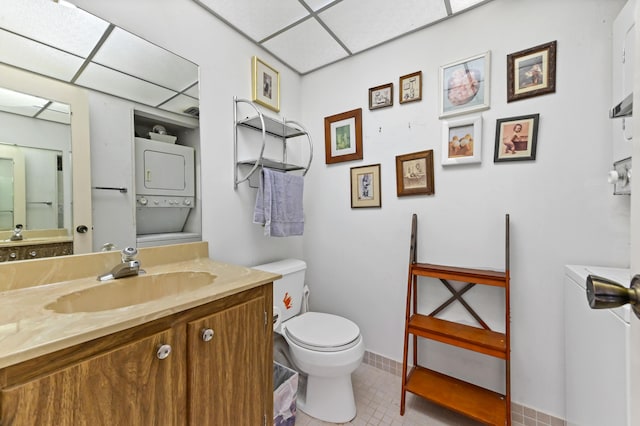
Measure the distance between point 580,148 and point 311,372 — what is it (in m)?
1.67

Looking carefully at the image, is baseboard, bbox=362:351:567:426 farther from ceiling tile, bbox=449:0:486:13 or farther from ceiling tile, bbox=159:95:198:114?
ceiling tile, bbox=159:95:198:114

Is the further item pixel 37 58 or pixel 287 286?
pixel 287 286

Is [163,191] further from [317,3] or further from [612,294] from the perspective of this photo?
[612,294]

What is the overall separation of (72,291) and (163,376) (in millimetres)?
459

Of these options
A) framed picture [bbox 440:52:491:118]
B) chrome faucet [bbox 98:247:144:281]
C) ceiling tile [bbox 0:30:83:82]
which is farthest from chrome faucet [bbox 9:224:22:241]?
framed picture [bbox 440:52:491:118]

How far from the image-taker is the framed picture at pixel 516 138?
4.18 ft

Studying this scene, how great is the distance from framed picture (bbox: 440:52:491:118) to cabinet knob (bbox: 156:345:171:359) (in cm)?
167

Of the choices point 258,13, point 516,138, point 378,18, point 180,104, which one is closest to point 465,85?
point 516,138

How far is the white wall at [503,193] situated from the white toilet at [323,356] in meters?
0.45

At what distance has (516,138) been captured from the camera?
1.31 meters

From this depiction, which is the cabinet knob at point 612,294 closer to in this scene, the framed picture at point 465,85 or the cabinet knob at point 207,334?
the cabinet knob at point 207,334

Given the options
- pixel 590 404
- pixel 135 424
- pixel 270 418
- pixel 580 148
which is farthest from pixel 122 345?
pixel 580 148

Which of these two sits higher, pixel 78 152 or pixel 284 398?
pixel 78 152

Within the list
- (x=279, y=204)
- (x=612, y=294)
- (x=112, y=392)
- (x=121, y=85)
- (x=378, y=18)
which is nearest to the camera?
(x=612, y=294)
